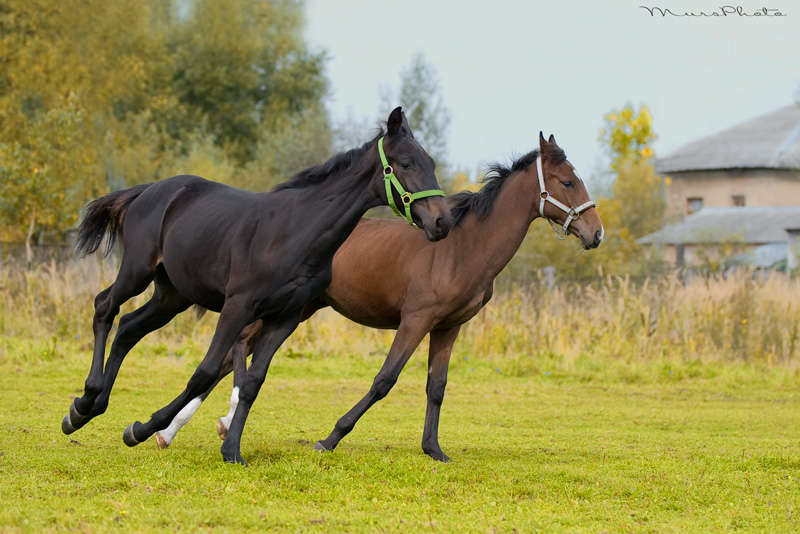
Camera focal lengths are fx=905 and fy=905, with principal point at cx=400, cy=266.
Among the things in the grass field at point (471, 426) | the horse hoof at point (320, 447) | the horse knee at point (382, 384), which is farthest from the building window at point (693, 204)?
the horse hoof at point (320, 447)

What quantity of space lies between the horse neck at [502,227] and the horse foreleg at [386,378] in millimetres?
691

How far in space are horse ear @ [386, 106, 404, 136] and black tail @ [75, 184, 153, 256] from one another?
8.23ft

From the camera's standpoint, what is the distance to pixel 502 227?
7344mm

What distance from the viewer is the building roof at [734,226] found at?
40.4 meters

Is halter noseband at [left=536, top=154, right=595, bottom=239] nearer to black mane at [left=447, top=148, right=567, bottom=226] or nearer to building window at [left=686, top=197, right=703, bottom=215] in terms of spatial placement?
black mane at [left=447, top=148, right=567, bottom=226]

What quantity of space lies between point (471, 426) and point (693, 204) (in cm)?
4413

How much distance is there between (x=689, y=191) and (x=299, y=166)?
81.0 ft

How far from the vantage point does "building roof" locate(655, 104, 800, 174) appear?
4706 cm

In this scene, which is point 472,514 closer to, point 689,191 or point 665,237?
point 665,237

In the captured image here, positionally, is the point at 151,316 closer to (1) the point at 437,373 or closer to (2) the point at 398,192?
(1) the point at 437,373

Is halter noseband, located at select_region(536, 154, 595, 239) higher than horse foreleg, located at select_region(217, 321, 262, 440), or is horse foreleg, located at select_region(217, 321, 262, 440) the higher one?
halter noseband, located at select_region(536, 154, 595, 239)

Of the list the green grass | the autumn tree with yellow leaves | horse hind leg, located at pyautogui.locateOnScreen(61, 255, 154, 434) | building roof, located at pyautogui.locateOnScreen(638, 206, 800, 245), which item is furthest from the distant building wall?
horse hind leg, located at pyautogui.locateOnScreen(61, 255, 154, 434)

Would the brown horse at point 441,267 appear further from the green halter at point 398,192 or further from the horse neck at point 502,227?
the green halter at point 398,192

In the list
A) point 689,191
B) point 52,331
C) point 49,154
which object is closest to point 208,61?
point 49,154
